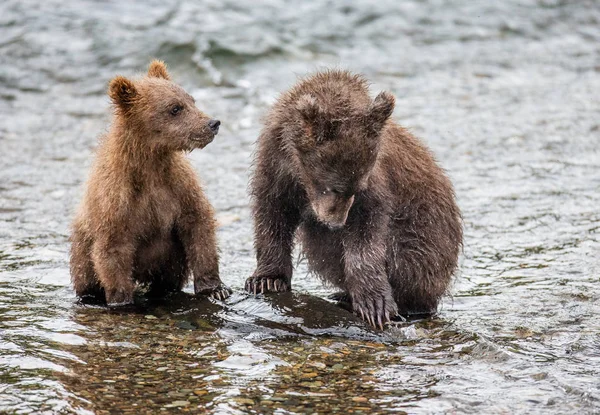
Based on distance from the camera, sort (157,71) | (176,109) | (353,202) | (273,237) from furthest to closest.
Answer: (157,71) < (273,237) < (176,109) < (353,202)

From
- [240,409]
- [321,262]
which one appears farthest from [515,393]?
[321,262]

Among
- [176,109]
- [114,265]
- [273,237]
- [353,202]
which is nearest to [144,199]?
[114,265]

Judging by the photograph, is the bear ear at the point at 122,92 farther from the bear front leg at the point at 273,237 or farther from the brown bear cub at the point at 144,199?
the bear front leg at the point at 273,237

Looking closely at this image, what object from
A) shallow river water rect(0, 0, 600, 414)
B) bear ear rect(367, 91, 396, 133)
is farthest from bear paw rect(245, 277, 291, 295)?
bear ear rect(367, 91, 396, 133)

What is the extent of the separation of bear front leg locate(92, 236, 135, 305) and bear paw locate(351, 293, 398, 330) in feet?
5.83

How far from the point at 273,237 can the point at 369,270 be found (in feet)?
2.83

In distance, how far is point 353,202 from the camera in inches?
283

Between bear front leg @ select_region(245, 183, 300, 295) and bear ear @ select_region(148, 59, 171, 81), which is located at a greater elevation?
bear ear @ select_region(148, 59, 171, 81)

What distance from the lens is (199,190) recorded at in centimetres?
764

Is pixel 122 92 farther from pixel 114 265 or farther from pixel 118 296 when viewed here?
pixel 118 296

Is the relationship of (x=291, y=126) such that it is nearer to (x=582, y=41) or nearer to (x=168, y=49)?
(x=168, y=49)

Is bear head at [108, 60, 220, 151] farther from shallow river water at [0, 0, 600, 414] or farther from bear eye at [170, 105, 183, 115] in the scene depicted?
shallow river water at [0, 0, 600, 414]

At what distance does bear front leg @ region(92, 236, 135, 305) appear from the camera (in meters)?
7.27

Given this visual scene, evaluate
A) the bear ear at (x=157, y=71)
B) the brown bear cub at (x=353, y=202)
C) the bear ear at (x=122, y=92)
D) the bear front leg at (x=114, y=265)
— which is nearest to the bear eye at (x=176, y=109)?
the bear ear at (x=122, y=92)
